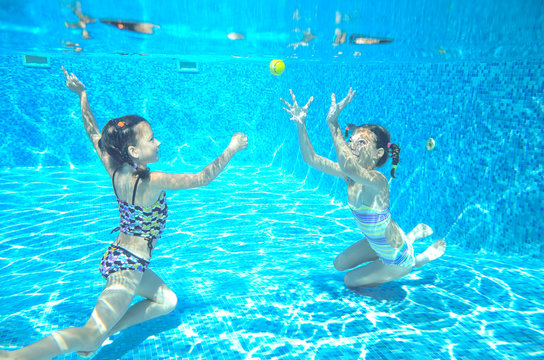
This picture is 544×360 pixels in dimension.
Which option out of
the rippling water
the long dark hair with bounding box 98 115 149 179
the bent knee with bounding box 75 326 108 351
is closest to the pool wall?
the rippling water

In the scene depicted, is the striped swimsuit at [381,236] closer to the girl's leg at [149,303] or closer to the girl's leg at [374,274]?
the girl's leg at [374,274]

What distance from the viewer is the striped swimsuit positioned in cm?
330

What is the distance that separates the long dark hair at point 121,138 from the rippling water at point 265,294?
1.45m

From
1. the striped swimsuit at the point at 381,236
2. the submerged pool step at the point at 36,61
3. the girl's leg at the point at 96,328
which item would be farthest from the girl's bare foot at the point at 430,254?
the submerged pool step at the point at 36,61

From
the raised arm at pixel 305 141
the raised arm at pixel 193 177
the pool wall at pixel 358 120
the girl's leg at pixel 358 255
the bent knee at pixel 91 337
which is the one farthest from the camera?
the pool wall at pixel 358 120

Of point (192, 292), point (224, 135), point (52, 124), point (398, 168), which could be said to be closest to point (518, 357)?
point (192, 292)

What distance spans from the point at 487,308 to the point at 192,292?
279 centimetres

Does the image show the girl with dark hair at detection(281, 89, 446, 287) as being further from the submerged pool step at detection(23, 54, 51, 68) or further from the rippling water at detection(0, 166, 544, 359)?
the submerged pool step at detection(23, 54, 51, 68)

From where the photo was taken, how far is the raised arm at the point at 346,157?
3.03 metres

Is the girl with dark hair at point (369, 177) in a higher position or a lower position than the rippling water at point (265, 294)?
higher

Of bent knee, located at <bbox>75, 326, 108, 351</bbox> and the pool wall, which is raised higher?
the pool wall

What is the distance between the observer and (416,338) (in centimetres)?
300

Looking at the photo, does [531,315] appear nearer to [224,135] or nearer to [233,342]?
[233,342]

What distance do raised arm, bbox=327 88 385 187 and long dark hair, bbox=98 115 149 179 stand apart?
1.50 meters
